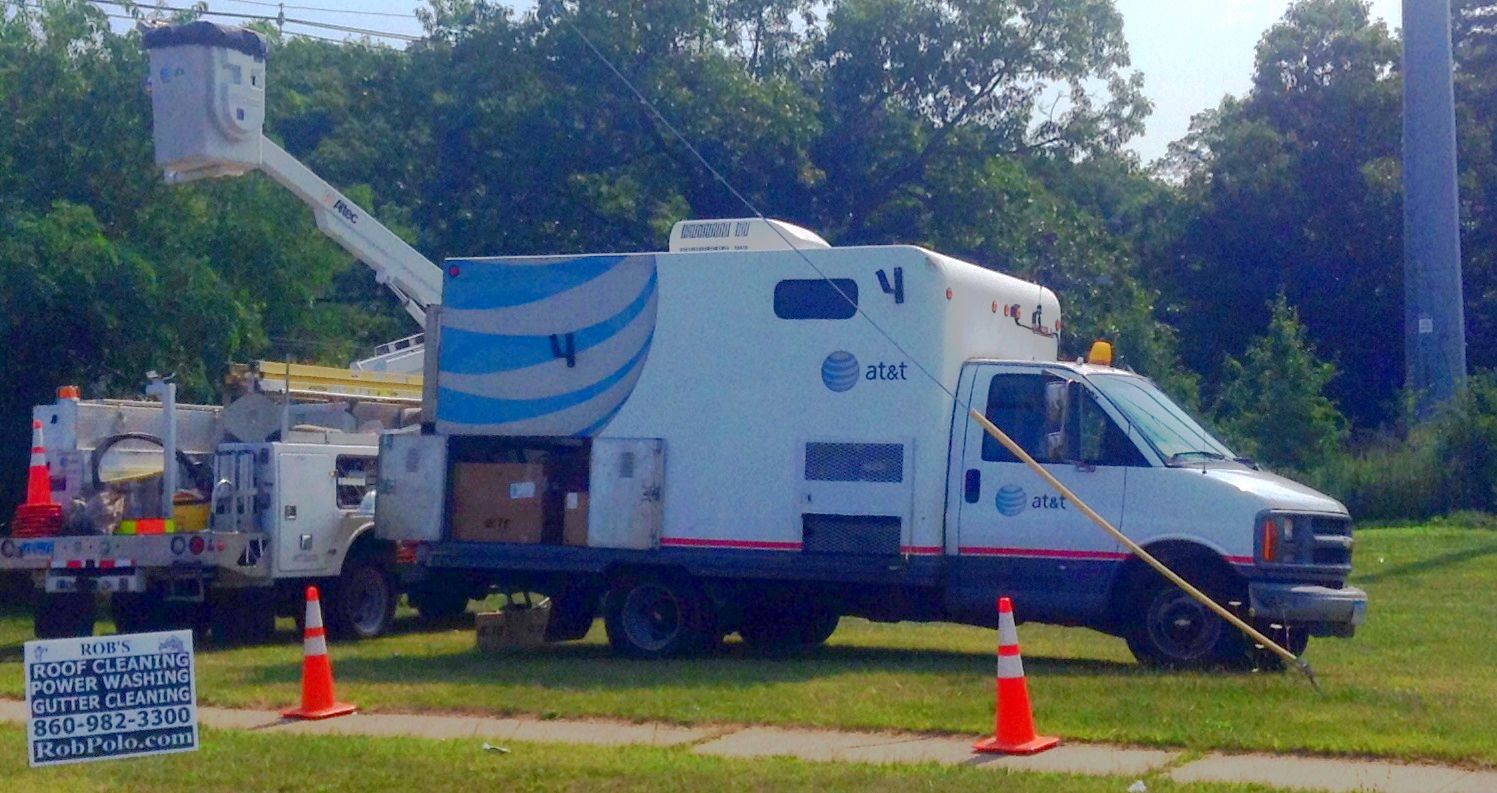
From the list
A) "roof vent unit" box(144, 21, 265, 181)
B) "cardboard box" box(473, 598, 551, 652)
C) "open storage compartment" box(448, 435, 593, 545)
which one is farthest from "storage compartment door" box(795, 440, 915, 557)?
"roof vent unit" box(144, 21, 265, 181)

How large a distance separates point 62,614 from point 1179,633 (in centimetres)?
959

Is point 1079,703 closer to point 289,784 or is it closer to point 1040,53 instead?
point 289,784

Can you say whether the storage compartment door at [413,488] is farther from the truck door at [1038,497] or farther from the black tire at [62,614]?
the truck door at [1038,497]

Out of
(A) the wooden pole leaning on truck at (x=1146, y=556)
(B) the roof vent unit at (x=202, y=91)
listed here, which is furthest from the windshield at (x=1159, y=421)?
(B) the roof vent unit at (x=202, y=91)

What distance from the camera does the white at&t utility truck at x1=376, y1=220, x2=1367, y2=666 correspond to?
11.7 m

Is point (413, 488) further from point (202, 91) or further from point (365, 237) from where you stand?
point (365, 237)

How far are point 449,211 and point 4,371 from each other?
13580 mm

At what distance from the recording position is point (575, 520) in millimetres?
13000

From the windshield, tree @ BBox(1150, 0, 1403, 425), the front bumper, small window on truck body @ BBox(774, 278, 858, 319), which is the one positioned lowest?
the front bumper

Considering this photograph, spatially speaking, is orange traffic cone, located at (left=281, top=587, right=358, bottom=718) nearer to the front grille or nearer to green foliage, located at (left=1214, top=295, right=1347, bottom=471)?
the front grille

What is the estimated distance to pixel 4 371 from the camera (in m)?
19.2

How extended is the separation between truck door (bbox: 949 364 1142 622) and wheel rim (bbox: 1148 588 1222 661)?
407 millimetres

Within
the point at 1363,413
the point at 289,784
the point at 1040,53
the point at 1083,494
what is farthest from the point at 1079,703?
the point at 1363,413

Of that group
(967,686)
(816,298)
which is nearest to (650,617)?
(816,298)
